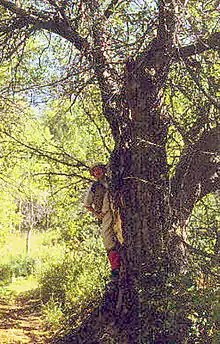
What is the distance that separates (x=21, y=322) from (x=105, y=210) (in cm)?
461

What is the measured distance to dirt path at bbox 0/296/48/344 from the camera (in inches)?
293

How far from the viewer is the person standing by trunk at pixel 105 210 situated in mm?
5547

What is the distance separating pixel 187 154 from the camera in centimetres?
474

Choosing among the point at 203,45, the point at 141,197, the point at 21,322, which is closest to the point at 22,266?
the point at 21,322

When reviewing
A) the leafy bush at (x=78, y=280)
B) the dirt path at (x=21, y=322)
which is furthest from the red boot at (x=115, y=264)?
the dirt path at (x=21, y=322)

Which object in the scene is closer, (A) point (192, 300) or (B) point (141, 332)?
(A) point (192, 300)

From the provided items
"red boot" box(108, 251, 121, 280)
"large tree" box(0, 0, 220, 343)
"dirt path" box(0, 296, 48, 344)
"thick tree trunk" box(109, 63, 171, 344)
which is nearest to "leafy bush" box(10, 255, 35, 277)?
"dirt path" box(0, 296, 48, 344)

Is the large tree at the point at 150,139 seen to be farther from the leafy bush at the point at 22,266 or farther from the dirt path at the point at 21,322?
the leafy bush at the point at 22,266

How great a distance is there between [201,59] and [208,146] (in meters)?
1.10

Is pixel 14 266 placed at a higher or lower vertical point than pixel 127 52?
lower

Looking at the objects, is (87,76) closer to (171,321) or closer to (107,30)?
(107,30)

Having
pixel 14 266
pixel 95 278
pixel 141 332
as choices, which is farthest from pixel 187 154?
pixel 14 266

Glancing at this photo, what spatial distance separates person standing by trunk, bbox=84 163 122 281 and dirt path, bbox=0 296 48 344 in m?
2.60

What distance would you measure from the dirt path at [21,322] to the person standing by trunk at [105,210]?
2598 millimetres
